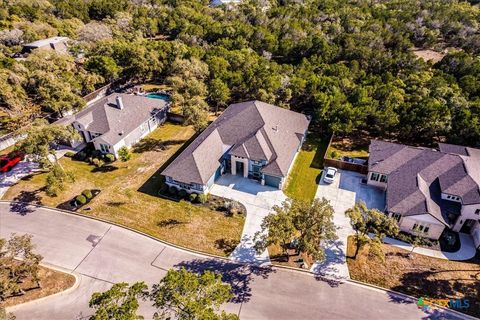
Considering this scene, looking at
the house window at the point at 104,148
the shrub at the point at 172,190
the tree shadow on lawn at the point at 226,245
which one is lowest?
the tree shadow on lawn at the point at 226,245

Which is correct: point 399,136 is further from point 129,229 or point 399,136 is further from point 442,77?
point 129,229

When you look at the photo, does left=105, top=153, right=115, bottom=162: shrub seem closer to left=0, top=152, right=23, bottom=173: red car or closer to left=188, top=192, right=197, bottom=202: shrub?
left=0, top=152, right=23, bottom=173: red car

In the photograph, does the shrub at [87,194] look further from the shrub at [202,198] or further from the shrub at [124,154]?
the shrub at [202,198]

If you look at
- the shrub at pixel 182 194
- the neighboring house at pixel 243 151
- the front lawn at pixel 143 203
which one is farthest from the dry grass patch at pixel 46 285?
the neighboring house at pixel 243 151

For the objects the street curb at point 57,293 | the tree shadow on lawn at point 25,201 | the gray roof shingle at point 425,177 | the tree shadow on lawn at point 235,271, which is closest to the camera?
the street curb at point 57,293

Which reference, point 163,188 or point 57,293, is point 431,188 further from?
point 57,293

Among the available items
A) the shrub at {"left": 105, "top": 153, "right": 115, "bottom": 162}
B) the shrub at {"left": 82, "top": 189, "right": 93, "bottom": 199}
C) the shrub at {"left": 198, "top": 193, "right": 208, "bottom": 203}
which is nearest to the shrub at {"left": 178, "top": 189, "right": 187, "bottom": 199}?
the shrub at {"left": 198, "top": 193, "right": 208, "bottom": 203}

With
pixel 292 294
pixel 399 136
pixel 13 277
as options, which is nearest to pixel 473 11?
pixel 399 136
